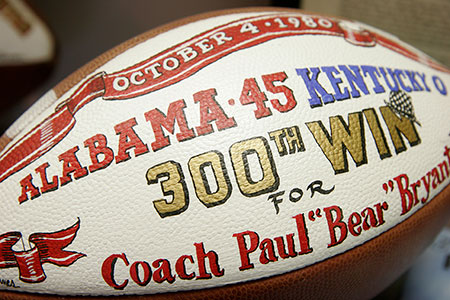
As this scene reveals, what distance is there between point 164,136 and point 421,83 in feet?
1.29

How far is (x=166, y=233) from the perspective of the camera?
1.49 ft

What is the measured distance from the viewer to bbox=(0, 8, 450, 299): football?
457mm

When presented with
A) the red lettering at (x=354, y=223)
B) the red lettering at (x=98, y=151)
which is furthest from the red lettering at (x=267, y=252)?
the red lettering at (x=98, y=151)

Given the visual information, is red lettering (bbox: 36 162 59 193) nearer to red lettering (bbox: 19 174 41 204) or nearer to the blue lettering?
red lettering (bbox: 19 174 41 204)

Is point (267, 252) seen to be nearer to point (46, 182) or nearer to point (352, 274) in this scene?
point (352, 274)

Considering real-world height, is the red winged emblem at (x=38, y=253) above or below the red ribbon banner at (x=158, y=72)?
below

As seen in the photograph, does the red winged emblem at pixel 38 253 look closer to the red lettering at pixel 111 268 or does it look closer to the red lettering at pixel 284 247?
the red lettering at pixel 111 268

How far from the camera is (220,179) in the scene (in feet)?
1.50

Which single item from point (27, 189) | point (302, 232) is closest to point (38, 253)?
point (27, 189)

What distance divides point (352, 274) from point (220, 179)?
0.73 ft

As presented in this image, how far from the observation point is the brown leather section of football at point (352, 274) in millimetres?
474

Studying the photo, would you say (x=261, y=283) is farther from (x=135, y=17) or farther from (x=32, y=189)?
(x=135, y=17)

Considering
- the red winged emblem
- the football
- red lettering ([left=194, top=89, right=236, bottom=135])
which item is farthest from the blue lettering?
the red winged emblem

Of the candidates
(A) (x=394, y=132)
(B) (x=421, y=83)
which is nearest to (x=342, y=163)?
(A) (x=394, y=132)
